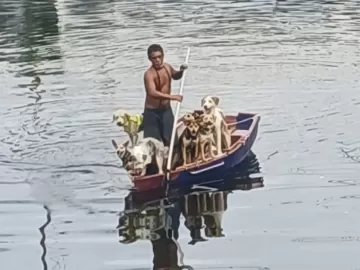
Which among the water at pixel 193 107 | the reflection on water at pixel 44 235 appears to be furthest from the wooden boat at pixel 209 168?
the reflection on water at pixel 44 235

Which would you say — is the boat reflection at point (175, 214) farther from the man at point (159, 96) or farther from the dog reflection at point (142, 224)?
the man at point (159, 96)

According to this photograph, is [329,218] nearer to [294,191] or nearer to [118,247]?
[294,191]

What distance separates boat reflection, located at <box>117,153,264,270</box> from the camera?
12.0 meters

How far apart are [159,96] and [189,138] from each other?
2.61ft

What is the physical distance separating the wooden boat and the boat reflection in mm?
110

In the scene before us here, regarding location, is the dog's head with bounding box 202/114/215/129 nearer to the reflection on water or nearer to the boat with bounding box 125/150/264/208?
the boat with bounding box 125/150/264/208

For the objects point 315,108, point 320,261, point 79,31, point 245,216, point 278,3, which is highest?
point 278,3

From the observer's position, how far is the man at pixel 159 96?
47.6 ft

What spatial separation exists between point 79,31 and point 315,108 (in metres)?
17.9

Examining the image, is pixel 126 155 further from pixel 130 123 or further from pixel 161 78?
pixel 161 78

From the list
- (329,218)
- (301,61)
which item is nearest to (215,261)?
(329,218)

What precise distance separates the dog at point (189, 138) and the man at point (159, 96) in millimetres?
393

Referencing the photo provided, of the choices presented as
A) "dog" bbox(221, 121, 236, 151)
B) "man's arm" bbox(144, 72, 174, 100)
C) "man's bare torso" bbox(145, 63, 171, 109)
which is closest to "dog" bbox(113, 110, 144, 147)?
"man's arm" bbox(144, 72, 174, 100)

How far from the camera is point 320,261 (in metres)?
11.2
